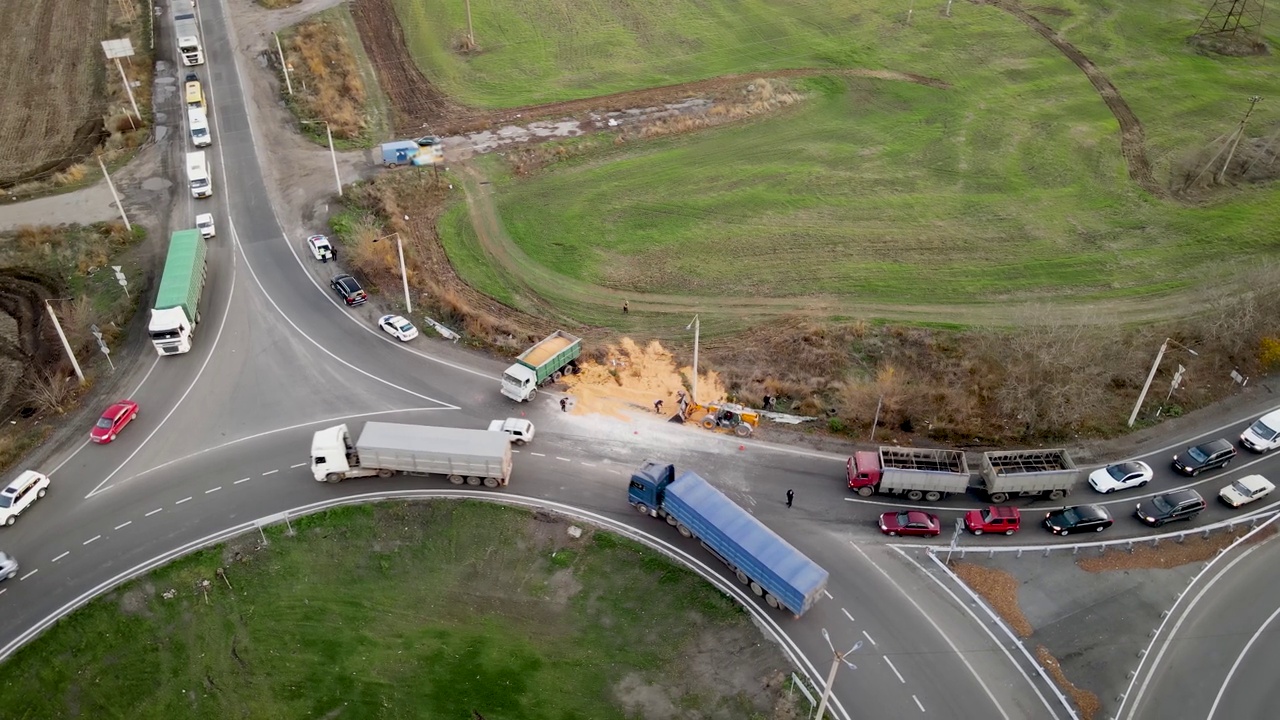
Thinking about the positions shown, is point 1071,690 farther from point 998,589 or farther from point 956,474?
point 956,474

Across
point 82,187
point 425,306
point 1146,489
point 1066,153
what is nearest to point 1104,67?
point 1066,153

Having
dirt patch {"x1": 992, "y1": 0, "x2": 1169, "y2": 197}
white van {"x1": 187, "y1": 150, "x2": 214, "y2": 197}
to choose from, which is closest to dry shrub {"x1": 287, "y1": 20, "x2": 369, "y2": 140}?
white van {"x1": 187, "y1": 150, "x2": 214, "y2": 197}

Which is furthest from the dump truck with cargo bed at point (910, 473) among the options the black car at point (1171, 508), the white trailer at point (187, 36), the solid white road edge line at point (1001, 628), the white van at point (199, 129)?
the white trailer at point (187, 36)

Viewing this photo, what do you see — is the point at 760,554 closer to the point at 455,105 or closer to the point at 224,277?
the point at 224,277

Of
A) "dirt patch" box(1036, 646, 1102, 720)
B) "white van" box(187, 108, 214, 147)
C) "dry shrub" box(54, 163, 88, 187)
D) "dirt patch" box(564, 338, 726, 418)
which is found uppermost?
"white van" box(187, 108, 214, 147)

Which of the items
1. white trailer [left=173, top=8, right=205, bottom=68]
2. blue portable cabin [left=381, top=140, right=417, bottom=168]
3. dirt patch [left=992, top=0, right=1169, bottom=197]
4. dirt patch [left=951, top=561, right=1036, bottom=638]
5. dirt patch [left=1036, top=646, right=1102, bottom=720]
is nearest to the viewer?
dirt patch [left=1036, top=646, right=1102, bottom=720]

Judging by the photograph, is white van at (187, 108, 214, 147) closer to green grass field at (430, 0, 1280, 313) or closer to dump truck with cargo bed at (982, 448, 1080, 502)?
green grass field at (430, 0, 1280, 313)

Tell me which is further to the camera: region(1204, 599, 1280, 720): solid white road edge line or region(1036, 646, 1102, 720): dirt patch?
region(1204, 599, 1280, 720): solid white road edge line

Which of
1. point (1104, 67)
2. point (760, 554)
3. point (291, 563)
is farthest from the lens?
point (1104, 67)
